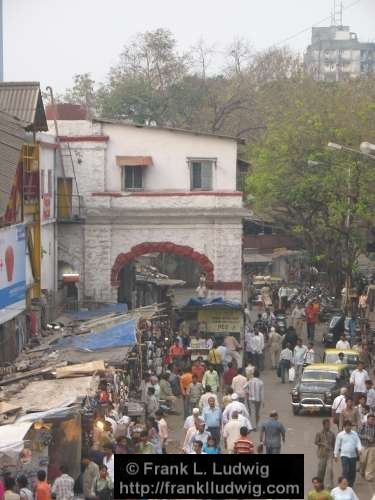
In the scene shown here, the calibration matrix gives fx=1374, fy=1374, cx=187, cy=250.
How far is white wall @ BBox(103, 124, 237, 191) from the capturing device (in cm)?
4147

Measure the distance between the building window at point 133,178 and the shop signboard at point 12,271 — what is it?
1038 cm

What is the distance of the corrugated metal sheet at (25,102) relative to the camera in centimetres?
3559

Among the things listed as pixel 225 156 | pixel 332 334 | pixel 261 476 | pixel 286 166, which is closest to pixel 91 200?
pixel 225 156

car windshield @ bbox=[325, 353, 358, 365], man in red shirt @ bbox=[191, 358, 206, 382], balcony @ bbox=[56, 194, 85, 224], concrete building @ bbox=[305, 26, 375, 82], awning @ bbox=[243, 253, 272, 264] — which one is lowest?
awning @ bbox=[243, 253, 272, 264]

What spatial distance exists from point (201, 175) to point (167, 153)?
4.09ft

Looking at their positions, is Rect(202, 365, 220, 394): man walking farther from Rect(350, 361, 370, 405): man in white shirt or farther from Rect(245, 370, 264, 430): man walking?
Rect(350, 361, 370, 405): man in white shirt

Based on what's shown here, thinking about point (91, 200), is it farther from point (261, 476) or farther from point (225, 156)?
point (261, 476)

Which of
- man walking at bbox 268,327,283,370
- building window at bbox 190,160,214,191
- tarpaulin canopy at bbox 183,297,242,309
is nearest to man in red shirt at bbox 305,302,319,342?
tarpaulin canopy at bbox 183,297,242,309

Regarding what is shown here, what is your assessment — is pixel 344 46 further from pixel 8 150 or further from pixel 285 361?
pixel 8 150

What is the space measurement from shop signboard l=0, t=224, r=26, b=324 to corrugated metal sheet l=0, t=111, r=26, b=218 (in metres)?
1.04

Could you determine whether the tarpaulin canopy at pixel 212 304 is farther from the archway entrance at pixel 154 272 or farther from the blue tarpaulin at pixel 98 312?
the archway entrance at pixel 154 272

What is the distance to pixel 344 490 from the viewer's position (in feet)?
57.2

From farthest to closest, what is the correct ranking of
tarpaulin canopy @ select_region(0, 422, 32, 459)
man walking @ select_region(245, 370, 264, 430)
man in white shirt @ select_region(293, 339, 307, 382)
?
man in white shirt @ select_region(293, 339, 307, 382) < man walking @ select_region(245, 370, 264, 430) < tarpaulin canopy @ select_region(0, 422, 32, 459)

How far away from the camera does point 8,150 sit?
29.7 m
